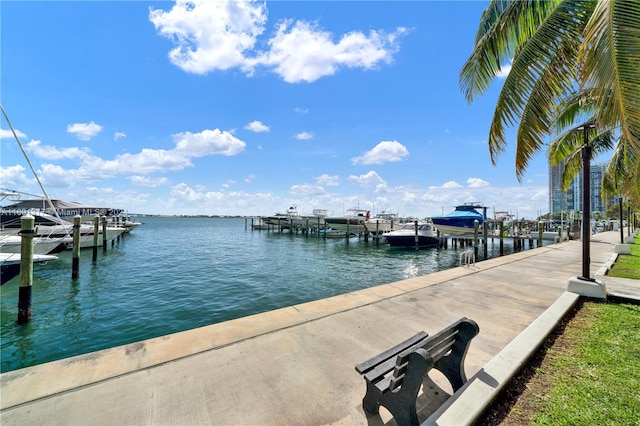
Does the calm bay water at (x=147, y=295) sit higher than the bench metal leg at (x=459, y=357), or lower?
lower

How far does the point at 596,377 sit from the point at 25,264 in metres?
12.1

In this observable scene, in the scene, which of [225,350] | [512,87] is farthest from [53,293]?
[512,87]

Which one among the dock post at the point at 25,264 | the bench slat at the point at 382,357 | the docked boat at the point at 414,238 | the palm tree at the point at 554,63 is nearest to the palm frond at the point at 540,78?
the palm tree at the point at 554,63

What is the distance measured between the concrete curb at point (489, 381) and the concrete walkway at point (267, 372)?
0.05 ft

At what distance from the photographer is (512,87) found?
16.1 feet

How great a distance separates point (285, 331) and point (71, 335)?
22.3 ft

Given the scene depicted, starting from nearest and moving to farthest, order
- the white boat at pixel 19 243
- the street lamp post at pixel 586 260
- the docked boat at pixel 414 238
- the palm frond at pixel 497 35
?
the palm frond at pixel 497 35
the street lamp post at pixel 586 260
the white boat at pixel 19 243
the docked boat at pixel 414 238

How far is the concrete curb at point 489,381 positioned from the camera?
247cm

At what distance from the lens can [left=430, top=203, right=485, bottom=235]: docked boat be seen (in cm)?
3019

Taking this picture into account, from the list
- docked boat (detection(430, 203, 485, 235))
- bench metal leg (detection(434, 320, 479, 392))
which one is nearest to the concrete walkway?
bench metal leg (detection(434, 320, 479, 392))

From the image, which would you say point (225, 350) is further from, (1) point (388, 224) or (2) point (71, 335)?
(1) point (388, 224)

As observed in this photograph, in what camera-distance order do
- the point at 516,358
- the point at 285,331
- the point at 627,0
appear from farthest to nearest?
1. the point at 285,331
2. the point at 516,358
3. the point at 627,0

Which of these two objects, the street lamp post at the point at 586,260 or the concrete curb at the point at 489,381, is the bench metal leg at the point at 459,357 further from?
the street lamp post at the point at 586,260

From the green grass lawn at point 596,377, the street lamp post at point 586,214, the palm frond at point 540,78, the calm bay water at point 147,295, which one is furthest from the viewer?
the calm bay water at point 147,295
